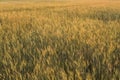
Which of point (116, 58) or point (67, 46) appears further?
point (67, 46)

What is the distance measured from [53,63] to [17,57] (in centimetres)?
39

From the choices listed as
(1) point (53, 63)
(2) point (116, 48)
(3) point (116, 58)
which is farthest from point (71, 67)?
(2) point (116, 48)

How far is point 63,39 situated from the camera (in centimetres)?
235

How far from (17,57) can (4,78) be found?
1.24 ft

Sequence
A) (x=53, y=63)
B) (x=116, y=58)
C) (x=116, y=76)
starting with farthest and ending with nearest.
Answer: (x=116, y=58), (x=53, y=63), (x=116, y=76)

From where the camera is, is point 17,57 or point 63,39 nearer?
point 17,57

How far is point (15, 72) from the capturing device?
1500 millimetres

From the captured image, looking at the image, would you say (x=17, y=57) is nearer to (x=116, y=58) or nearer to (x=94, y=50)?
(x=94, y=50)

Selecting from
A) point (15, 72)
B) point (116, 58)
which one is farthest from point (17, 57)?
point (116, 58)

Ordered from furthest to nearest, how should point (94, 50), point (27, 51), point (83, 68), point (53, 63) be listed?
1. point (27, 51)
2. point (94, 50)
3. point (53, 63)
4. point (83, 68)

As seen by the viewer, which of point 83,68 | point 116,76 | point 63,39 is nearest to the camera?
point 116,76

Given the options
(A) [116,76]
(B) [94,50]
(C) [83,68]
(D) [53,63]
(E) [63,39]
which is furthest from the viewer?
(E) [63,39]

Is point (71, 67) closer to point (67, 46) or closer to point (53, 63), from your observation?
point (53, 63)

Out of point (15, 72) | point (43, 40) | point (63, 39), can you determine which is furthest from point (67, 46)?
point (15, 72)
